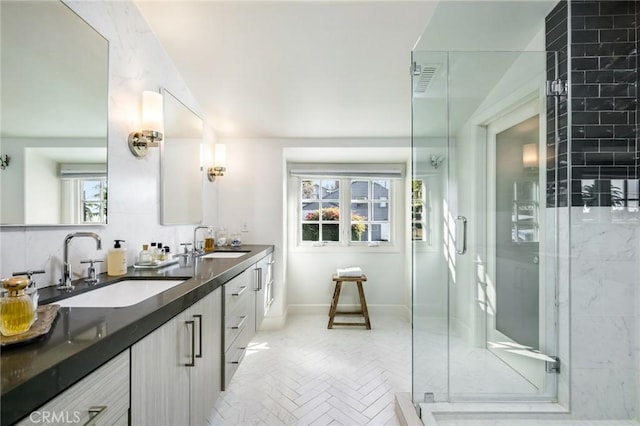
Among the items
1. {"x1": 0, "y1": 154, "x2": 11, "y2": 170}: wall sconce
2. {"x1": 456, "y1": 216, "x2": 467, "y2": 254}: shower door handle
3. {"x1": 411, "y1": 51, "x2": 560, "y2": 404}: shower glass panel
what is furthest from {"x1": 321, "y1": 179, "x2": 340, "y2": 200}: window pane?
{"x1": 0, "y1": 154, "x2": 11, "y2": 170}: wall sconce

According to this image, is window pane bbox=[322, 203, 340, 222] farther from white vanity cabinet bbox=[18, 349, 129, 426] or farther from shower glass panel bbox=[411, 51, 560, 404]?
white vanity cabinet bbox=[18, 349, 129, 426]

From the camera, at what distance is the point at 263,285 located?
115 inches

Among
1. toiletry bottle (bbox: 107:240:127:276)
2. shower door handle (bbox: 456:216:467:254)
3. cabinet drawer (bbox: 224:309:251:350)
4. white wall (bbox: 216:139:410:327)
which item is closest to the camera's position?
toiletry bottle (bbox: 107:240:127:276)

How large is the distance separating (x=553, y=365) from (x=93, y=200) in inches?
108

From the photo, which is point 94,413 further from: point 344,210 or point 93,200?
point 344,210

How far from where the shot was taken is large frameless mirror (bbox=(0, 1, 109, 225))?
119 centimetres

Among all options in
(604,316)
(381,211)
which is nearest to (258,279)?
(381,211)

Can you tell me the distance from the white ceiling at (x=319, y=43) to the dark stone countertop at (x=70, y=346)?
1.77 meters

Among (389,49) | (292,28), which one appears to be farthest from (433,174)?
(292,28)

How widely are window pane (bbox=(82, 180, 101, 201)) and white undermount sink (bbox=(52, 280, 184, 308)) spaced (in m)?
0.44

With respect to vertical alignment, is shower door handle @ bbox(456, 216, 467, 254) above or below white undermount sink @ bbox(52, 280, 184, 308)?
above

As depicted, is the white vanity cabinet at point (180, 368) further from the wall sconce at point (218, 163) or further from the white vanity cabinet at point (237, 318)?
the wall sconce at point (218, 163)

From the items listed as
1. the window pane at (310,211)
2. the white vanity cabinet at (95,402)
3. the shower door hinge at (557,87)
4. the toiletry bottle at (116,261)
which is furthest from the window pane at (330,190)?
the white vanity cabinet at (95,402)

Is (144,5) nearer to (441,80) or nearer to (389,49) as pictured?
(389,49)
